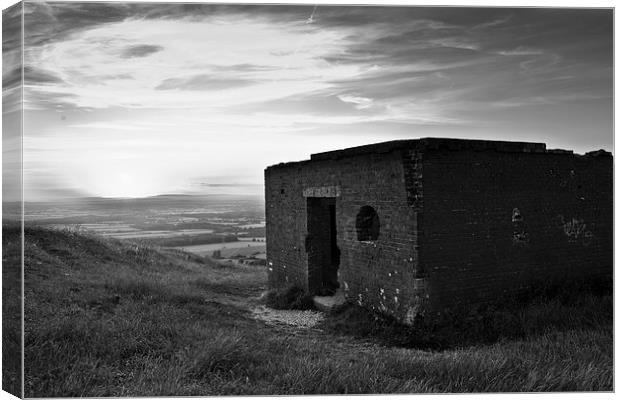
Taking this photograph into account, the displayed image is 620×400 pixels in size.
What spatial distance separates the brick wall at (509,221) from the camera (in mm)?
7184

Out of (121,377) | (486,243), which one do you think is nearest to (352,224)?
(486,243)

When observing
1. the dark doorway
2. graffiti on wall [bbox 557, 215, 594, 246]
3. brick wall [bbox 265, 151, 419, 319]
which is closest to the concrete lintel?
brick wall [bbox 265, 151, 419, 319]

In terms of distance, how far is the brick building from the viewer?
714 cm

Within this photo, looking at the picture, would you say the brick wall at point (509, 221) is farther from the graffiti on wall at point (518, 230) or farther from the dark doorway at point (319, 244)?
the dark doorway at point (319, 244)

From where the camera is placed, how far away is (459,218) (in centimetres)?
733

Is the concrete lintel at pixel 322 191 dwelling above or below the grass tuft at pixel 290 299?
Result: above

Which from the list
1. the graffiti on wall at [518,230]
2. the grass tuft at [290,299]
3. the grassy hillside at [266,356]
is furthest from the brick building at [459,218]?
the grass tuft at [290,299]

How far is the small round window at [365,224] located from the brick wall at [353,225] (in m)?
0.08

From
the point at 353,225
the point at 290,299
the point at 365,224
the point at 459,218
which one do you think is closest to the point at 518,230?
the point at 459,218

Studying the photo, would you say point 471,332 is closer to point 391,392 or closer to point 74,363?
point 391,392

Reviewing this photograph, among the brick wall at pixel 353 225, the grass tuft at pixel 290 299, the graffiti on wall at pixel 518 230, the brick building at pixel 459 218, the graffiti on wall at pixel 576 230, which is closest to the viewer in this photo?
the brick building at pixel 459 218

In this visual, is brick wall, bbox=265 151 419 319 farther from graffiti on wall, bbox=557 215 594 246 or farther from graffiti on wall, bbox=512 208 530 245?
graffiti on wall, bbox=557 215 594 246

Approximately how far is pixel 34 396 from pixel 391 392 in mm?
3251

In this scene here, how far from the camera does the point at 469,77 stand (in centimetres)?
706
